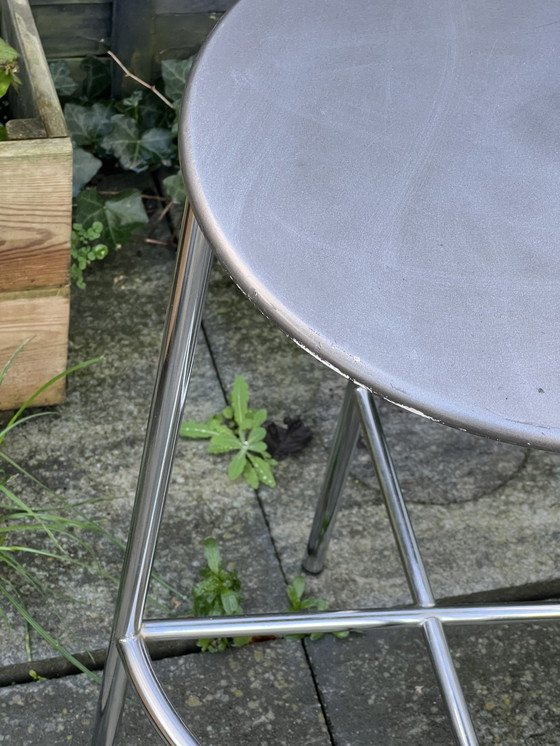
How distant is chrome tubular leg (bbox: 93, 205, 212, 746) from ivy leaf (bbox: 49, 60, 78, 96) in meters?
1.50

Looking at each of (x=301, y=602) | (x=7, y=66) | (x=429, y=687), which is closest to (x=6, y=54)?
(x=7, y=66)

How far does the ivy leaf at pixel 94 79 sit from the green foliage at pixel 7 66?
2.05 feet

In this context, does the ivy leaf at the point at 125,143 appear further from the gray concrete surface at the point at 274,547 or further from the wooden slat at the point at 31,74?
the wooden slat at the point at 31,74

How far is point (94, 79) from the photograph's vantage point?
7.54ft

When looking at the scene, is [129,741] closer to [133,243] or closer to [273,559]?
[273,559]

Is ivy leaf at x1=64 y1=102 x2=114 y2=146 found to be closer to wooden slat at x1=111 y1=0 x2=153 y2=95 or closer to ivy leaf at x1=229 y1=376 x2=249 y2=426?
wooden slat at x1=111 y1=0 x2=153 y2=95

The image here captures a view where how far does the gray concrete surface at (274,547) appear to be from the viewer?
1.50 meters

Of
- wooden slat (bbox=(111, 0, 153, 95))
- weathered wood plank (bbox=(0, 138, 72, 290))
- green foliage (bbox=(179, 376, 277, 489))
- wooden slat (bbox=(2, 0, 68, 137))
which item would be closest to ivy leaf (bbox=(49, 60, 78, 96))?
wooden slat (bbox=(111, 0, 153, 95))

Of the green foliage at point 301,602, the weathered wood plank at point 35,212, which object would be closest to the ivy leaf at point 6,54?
the weathered wood plank at point 35,212

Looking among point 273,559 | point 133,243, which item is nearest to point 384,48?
point 273,559

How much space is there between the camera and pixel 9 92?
188cm

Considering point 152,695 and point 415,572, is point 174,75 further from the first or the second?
point 152,695

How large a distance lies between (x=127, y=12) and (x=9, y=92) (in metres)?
0.43

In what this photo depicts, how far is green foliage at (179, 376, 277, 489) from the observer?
179 cm
